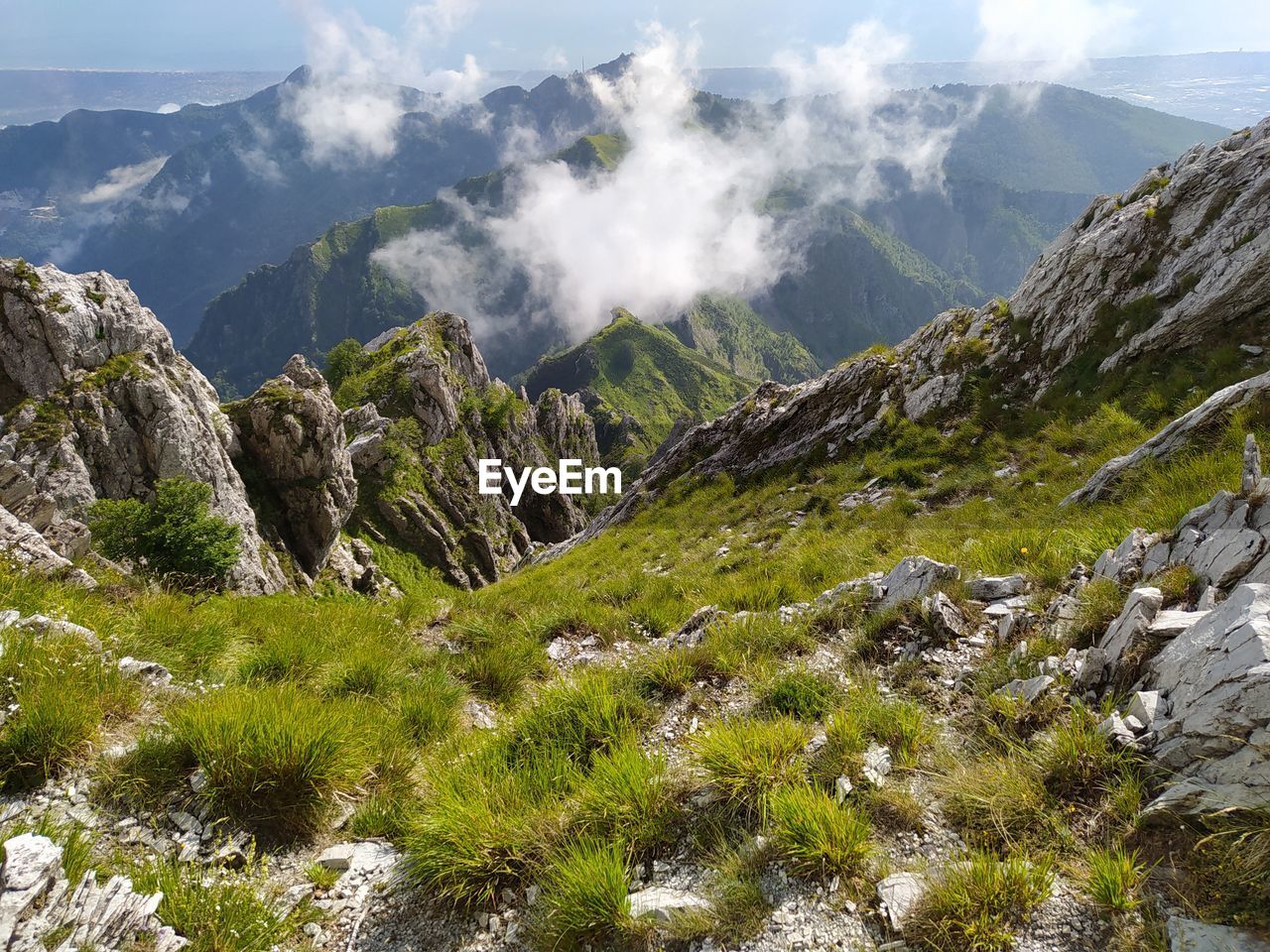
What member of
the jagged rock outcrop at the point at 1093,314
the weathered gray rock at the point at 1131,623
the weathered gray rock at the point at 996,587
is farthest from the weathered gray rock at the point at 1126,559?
the jagged rock outcrop at the point at 1093,314

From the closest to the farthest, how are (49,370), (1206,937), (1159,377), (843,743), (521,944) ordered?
1. (1206,937)
2. (521,944)
3. (843,743)
4. (1159,377)
5. (49,370)

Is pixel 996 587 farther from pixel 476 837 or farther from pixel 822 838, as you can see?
pixel 476 837

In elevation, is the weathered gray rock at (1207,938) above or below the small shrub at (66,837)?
below

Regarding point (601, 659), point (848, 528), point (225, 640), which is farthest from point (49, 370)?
point (848, 528)

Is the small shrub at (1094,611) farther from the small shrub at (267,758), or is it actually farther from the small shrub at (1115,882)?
the small shrub at (267,758)

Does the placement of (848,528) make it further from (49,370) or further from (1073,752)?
(49,370)
